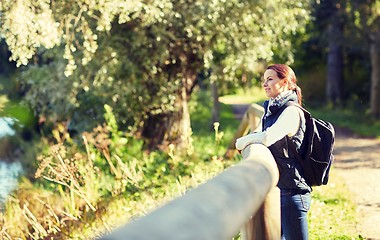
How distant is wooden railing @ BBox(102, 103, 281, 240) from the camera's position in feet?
3.52

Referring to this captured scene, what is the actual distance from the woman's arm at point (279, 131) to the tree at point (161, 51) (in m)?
5.85

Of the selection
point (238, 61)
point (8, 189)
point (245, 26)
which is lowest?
point (8, 189)

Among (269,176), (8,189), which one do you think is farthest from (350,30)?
(269,176)

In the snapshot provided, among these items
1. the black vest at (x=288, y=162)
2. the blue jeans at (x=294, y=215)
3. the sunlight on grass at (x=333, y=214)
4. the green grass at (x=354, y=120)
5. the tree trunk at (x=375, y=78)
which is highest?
the black vest at (x=288, y=162)

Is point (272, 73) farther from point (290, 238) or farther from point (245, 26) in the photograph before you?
point (245, 26)

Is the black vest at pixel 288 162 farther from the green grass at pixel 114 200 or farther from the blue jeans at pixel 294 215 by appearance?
the green grass at pixel 114 200

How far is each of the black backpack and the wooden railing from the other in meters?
1.02

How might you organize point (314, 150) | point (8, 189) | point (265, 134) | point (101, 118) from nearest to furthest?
point (265, 134) → point (314, 150) → point (8, 189) → point (101, 118)

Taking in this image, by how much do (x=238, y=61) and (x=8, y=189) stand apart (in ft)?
17.6

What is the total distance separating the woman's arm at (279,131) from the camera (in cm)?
300

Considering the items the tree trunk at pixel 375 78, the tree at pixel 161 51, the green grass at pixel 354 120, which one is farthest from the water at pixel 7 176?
the tree trunk at pixel 375 78

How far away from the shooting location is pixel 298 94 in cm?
350

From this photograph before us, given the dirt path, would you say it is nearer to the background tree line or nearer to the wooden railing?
the background tree line

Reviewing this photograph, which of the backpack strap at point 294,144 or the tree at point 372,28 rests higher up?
the backpack strap at point 294,144
